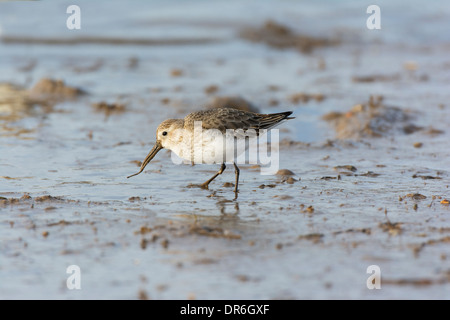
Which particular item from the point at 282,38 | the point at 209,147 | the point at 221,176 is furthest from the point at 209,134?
the point at 282,38

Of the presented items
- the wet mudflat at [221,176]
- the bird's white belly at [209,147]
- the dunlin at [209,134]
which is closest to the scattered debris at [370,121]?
the wet mudflat at [221,176]

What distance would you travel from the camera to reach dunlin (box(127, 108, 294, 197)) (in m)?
6.80

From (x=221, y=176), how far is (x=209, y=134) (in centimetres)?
96

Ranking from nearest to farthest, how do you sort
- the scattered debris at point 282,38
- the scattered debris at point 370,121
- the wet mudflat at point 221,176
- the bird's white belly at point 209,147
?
1. the wet mudflat at point 221,176
2. the bird's white belly at point 209,147
3. the scattered debris at point 370,121
4. the scattered debris at point 282,38

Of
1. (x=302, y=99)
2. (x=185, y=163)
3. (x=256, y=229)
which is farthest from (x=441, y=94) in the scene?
(x=256, y=229)

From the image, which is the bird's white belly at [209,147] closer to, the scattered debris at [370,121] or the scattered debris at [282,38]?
the scattered debris at [370,121]

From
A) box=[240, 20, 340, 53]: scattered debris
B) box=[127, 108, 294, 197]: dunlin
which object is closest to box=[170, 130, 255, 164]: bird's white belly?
box=[127, 108, 294, 197]: dunlin

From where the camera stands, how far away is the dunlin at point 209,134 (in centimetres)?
680

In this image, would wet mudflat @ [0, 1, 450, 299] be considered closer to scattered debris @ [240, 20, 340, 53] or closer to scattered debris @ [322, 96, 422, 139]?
scattered debris @ [322, 96, 422, 139]

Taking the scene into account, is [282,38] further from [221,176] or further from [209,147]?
[209,147]

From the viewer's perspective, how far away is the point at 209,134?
6816mm

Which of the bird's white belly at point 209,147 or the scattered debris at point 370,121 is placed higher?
the scattered debris at point 370,121

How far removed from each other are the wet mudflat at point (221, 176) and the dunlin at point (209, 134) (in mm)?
368

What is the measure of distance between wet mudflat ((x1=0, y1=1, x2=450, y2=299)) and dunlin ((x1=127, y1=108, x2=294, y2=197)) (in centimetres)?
37
